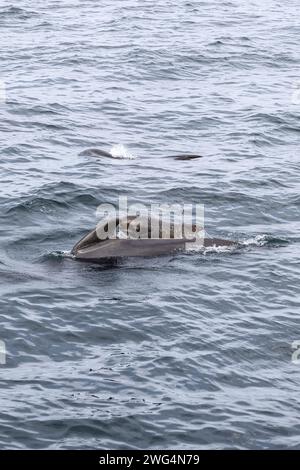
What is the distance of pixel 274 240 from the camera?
73.5 feet

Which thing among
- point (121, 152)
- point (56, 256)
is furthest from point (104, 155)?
point (56, 256)

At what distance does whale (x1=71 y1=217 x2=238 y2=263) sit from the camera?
2022 centimetres

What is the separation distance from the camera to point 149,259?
20.5 meters

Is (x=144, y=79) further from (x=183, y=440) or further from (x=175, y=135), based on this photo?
(x=183, y=440)

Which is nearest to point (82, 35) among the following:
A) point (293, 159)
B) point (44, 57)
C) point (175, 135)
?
point (44, 57)

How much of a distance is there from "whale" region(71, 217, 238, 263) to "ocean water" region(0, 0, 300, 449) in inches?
8.9

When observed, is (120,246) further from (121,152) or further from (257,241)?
(121,152)

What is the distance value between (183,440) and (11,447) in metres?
2.51

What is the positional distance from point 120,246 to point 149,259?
0.67m

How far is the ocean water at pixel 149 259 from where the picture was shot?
15297 millimetres

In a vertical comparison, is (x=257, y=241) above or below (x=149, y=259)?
above

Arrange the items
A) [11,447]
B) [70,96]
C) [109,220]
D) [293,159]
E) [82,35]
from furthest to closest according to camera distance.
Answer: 1. [82,35]
2. [70,96]
3. [293,159]
4. [109,220]
5. [11,447]

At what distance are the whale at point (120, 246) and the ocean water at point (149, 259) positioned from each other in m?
0.22

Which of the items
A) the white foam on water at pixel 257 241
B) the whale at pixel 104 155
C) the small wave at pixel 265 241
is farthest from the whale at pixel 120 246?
the whale at pixel 104 155
